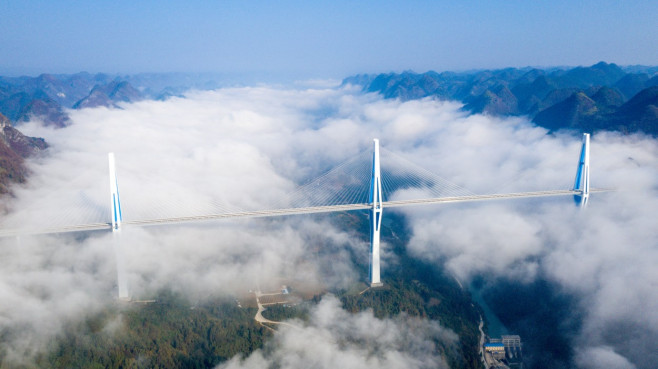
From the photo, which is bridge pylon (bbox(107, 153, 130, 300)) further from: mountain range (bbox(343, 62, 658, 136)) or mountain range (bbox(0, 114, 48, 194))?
mountain range (bbox(343, 62, 658, 136))

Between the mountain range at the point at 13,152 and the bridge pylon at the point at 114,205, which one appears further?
the mountain range at the point at 13,152

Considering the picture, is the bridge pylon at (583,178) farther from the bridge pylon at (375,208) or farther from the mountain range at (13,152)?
the mountain range at (13,152)

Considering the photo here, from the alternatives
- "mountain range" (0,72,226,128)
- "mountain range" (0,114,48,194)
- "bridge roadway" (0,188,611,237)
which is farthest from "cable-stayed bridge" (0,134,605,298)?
"mountain range" (0,72,226,128)

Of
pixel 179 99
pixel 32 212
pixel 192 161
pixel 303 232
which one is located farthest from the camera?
pixel 179 99

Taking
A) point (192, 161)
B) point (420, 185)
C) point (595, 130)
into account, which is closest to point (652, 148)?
point (595, 130)

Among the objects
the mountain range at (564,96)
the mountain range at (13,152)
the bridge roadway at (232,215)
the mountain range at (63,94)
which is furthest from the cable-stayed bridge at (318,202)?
the mountain range at (63,94)

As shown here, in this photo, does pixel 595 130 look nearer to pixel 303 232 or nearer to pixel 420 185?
pixel 420 185

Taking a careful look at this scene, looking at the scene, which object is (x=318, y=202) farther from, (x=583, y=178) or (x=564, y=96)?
(x=564, y=96)
